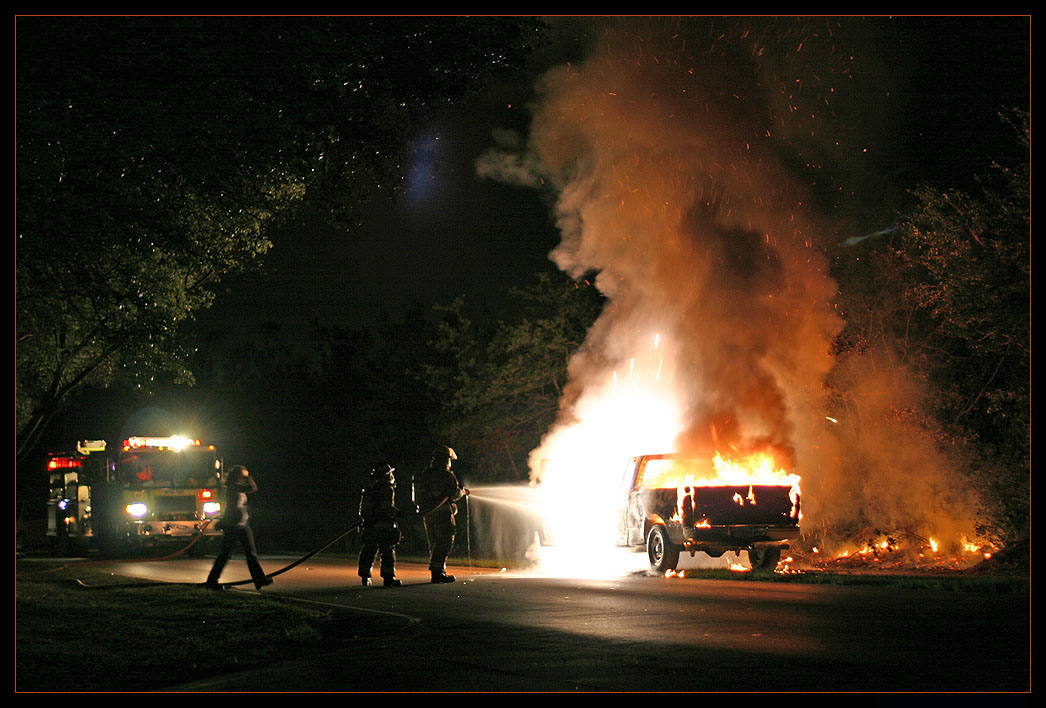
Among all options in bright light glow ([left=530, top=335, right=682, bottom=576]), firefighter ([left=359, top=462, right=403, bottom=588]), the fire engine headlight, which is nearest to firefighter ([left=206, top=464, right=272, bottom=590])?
firefighter ([left=359, top=462, right=403, bottom=588])

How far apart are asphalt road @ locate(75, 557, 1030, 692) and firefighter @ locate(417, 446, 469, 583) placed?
1497 mm

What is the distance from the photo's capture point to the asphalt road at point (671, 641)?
8.73 m

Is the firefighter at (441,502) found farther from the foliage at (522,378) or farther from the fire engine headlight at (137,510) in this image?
the foliage at (522,378)

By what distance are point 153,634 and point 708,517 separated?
923 centimetres

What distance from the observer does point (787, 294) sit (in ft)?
80.6

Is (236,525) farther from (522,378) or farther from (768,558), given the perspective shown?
(522,378)

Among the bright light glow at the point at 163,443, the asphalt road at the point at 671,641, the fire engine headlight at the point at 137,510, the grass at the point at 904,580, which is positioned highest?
the bright light glow at the point at 163,443

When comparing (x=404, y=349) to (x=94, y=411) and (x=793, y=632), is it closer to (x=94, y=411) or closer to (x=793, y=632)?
(x=94, y=411)

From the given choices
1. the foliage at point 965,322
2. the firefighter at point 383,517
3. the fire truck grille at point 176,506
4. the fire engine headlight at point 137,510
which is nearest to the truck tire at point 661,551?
the firefighter at point 383,517

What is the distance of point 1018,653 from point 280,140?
829cm

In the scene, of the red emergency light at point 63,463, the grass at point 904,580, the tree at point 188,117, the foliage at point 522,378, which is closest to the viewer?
the tree at point 188,117

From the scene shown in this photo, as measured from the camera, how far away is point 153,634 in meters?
11.1

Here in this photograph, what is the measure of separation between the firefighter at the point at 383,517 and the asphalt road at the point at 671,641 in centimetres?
106

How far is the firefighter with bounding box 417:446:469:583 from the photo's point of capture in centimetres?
1809
